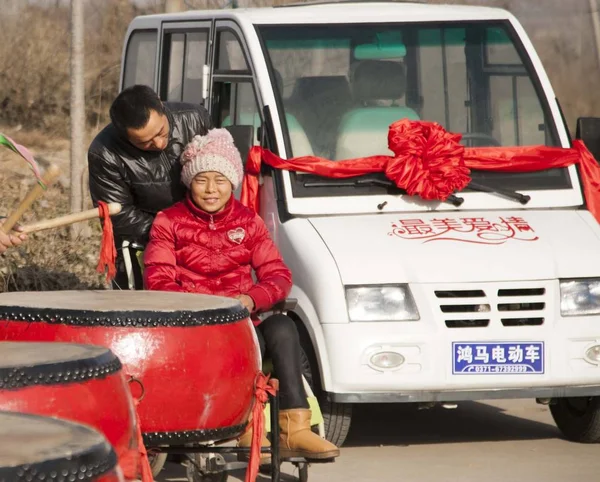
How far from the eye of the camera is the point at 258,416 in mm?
6137

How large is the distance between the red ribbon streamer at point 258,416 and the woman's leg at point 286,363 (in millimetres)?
522

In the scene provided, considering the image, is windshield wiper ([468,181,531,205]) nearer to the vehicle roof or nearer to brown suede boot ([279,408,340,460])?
the vehicle roof

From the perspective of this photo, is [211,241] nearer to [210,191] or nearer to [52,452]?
[210,191]

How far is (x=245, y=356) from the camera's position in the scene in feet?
19.2

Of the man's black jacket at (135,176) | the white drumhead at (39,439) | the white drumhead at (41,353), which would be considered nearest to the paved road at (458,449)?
the man's black jacket at (135,176)

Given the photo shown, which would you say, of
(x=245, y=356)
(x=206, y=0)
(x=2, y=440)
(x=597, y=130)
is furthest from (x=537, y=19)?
(x=2, y=440)

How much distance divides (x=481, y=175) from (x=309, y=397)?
2.04 m

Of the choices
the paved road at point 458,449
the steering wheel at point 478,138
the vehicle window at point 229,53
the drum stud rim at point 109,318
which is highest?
the vehicle window at point 229,53

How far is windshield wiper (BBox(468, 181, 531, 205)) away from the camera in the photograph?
27.7 ft

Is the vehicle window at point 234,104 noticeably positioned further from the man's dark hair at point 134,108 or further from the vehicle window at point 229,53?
the man's dark hair at point 134,108

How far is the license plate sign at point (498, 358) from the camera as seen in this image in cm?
762

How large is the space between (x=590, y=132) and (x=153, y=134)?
2609mm

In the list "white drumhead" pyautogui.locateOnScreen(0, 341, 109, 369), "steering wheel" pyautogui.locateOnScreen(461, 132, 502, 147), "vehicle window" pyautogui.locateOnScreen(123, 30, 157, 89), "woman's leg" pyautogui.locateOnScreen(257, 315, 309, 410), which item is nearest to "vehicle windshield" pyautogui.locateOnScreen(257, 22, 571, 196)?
"steering wheel" pyautogui.locateOnScreen(461, 132, 502, 147)

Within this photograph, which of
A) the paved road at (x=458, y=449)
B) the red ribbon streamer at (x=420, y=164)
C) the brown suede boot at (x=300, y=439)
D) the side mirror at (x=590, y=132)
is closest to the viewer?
the brown suede boot at (x=300, y=439)
